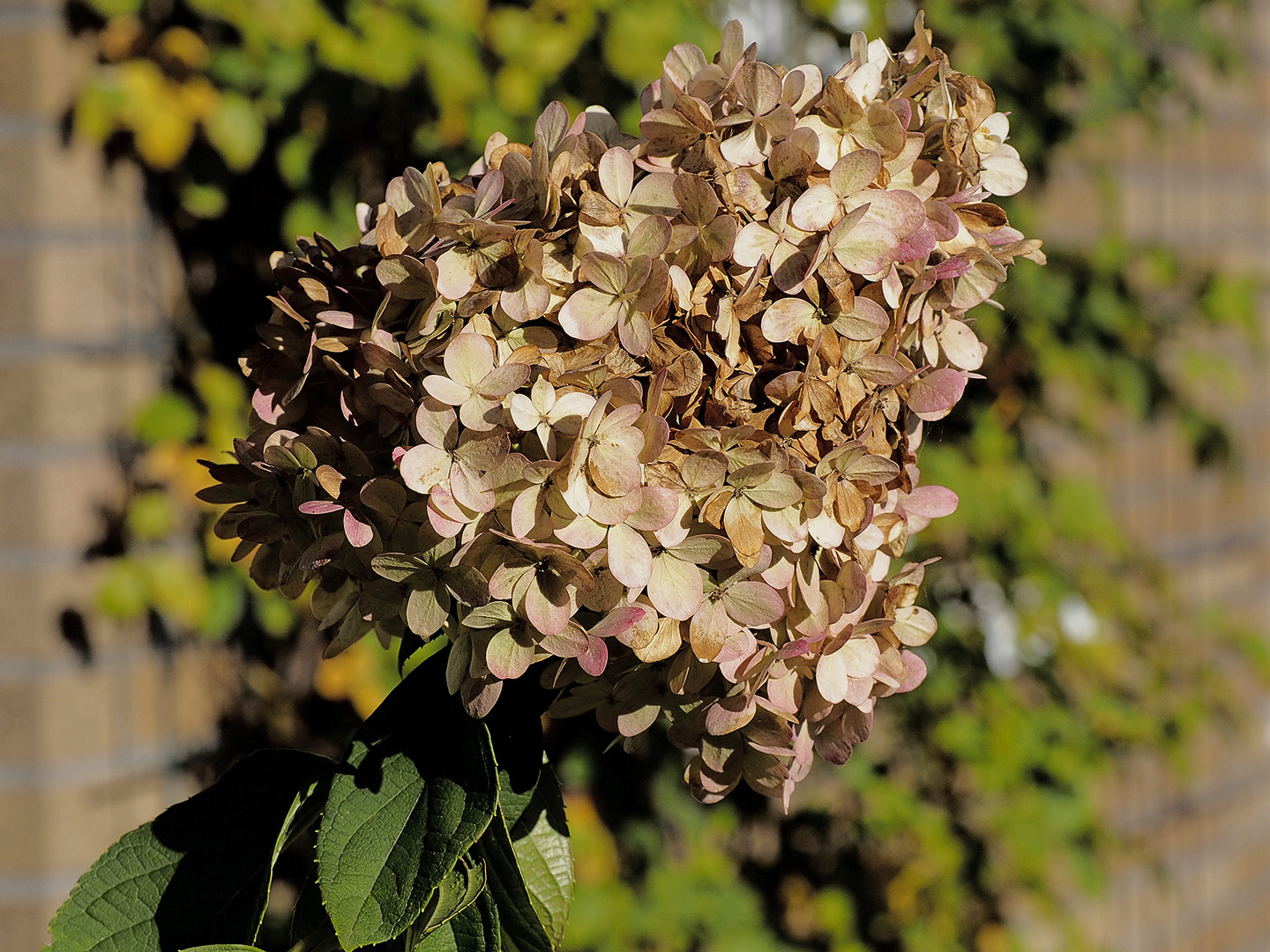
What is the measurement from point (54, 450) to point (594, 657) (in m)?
0.98

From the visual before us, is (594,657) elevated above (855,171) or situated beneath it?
situated beneath

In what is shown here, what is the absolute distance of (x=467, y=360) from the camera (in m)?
0.45

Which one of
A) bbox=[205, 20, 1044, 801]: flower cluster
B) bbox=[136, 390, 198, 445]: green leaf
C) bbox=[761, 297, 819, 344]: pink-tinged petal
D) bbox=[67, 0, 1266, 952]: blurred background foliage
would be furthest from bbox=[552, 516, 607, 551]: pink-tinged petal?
bbox=[136, 390, 198, 445]: green leaf

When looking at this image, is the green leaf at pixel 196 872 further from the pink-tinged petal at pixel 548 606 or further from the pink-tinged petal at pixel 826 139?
the pink-tinged petal at pixel 826 139

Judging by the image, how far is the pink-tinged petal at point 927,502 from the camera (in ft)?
1.73

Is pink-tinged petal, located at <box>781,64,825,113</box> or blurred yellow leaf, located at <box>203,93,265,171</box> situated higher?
pink-tinged petal, located at <box>781,64,825,113</box>

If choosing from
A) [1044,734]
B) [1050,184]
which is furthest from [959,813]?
[1050,184]

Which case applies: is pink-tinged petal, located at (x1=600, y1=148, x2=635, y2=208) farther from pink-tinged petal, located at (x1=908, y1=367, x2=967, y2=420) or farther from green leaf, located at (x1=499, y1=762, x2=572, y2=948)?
green leaf, located at (x1=499, y1=762, x2=572, y2=948)

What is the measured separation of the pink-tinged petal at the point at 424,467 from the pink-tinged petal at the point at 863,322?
172mm

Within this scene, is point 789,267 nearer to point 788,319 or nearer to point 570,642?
point 788,319

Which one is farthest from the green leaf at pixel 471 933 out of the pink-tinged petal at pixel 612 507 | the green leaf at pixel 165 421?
the green leaf at pixel 165 421

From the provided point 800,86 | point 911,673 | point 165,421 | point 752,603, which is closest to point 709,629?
point 752,603

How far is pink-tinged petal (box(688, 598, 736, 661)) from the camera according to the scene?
450 millimetres

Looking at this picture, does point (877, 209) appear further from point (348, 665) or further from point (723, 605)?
point (348, 665)
